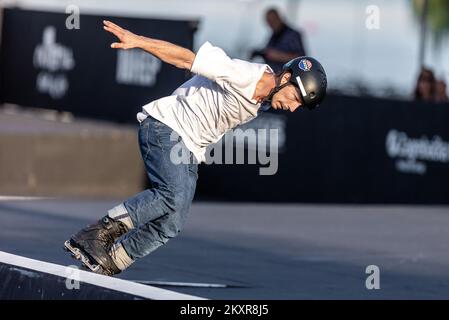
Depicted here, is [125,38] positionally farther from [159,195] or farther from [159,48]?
[159,195]

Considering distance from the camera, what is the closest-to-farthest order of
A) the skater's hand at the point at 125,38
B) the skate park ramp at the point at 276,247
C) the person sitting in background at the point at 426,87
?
the skater's hand at the point at 125,38 → the skate park ramp at the point at 276,247 → the person sitting in background at the point at 426,87

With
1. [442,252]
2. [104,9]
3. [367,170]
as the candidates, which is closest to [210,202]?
[367,170]

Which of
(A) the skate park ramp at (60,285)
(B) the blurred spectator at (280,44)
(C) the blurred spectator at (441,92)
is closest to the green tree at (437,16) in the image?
(C) the blurred spectator at (441,92)

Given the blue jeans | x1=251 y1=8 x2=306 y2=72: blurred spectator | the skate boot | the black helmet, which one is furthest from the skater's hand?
x1=251 y1=8 x2=306 y2=72: blurred spectator

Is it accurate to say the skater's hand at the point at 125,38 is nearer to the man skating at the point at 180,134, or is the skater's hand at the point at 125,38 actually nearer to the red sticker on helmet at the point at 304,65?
the man skating at the point at 180,134

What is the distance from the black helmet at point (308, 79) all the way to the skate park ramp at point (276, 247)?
1.50 m

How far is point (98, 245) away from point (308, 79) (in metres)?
1.73

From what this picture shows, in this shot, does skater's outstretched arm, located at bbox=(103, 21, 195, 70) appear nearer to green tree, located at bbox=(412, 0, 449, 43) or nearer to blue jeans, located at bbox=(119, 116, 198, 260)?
blue jeans, located at bbox=(119, 116, 198, 260)

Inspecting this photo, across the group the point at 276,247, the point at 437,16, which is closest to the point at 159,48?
the point at 276,247

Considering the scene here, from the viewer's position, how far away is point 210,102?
8984 millimetres

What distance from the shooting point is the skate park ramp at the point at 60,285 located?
731 centimetres

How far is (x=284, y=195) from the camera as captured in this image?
730 inches
